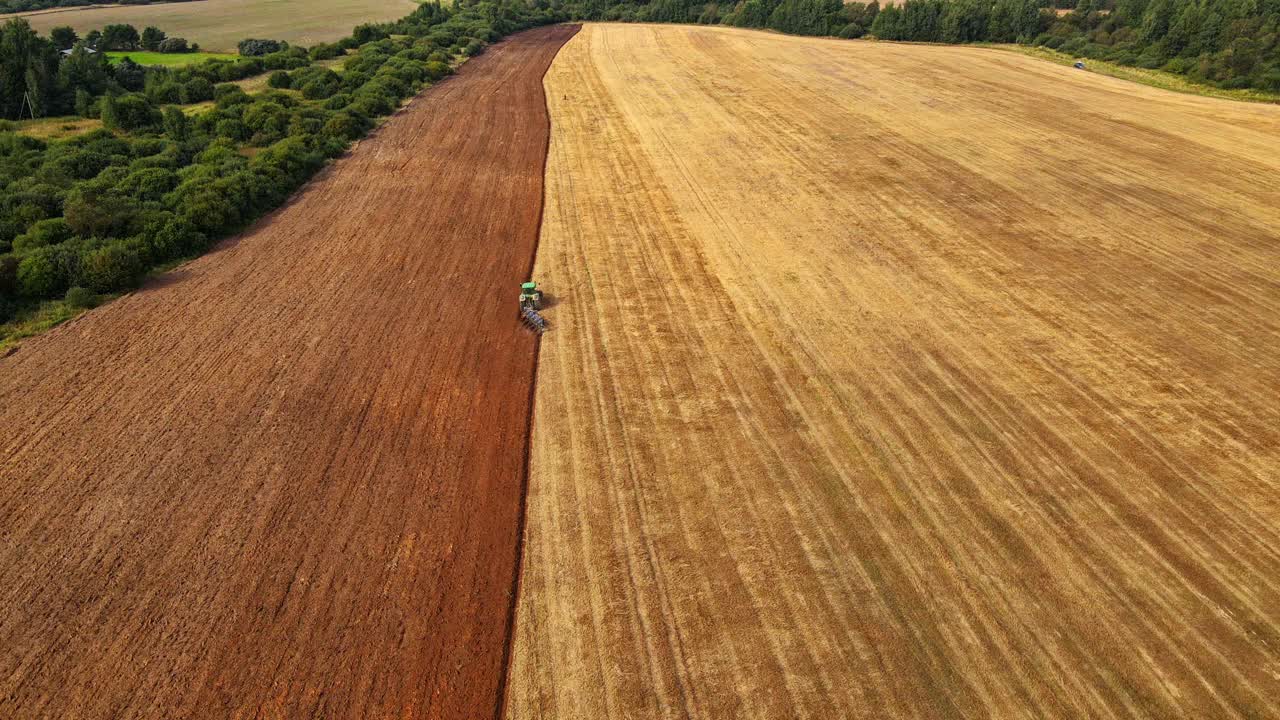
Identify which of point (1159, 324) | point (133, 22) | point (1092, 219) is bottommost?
point (1159, 324)

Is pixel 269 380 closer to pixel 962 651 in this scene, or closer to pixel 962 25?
pixel 962 651

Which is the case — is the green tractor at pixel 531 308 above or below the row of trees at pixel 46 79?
below

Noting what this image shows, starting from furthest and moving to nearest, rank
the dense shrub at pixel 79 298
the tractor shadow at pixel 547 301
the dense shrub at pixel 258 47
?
the dense shrub at pixel 258 47 → the tractor shadow at pixel 547 301 → the dense shrub at pixel 79 298

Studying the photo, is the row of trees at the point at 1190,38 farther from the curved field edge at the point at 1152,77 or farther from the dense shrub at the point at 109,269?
the dense shrub at the point at 109,269

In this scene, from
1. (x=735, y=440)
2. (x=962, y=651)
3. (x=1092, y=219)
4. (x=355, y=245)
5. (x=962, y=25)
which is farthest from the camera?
(x=962, y=25)

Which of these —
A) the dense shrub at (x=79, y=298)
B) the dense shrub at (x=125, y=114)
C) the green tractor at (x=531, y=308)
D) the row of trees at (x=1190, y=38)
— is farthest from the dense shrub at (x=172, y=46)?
the row of trees at (x=1190, y=38)

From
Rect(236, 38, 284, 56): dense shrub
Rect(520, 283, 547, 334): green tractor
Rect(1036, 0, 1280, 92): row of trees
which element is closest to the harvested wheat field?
Rect(520, 283, 547, 334): green tractor

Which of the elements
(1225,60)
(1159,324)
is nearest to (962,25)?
(1225,60)
